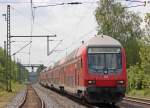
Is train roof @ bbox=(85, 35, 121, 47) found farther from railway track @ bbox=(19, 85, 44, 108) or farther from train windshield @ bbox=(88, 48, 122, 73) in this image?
railway track @ bbox=(19, 85, 44, 108)

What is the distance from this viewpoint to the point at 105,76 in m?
28.4

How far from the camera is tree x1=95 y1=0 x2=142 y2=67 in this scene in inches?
3167

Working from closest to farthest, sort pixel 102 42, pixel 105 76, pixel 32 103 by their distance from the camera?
1. pixel 105 76
2. pixel 102 42
3. pixel 32 103

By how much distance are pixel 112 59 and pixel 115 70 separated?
26.9 inches

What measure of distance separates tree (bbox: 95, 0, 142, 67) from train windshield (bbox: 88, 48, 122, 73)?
49493 mm

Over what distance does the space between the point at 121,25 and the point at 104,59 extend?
181ft

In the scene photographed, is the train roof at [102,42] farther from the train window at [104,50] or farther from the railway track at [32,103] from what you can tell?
the railway track at [32,103]

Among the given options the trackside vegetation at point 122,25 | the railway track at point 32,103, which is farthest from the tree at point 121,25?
the railway track at point 32,103

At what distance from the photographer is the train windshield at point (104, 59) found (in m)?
28.6

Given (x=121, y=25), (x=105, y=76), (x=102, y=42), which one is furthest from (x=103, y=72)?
(x=121, y=25)

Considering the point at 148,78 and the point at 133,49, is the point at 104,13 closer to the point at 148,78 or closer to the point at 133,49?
the point at 133,49

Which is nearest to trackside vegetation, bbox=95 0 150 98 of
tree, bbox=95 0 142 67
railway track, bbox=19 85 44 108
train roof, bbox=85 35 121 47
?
tree, bbox=95 0 142 67

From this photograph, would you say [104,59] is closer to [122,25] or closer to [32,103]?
[32,103]

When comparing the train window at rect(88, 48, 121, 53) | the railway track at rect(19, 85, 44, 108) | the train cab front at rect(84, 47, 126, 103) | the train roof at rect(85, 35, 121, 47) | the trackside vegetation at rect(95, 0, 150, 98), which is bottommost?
the railway track at rect(19, 85, 44, 108)
